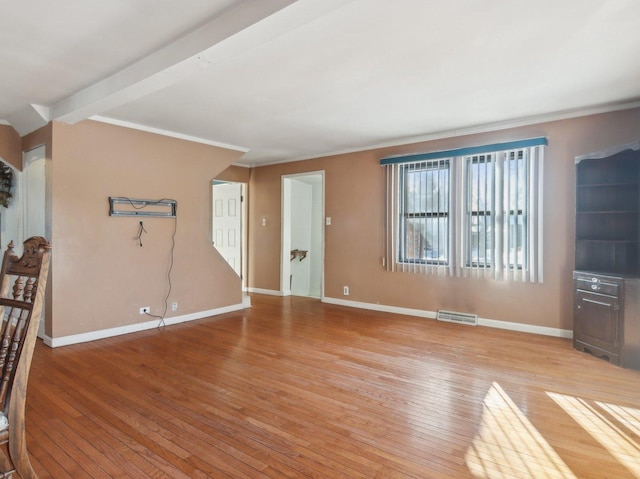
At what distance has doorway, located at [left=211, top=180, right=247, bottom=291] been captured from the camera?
6734 millimetres

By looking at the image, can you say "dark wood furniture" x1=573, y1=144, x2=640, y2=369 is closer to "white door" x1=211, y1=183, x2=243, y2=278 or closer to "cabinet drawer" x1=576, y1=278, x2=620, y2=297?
"cabinet drawer" x1=576, y1=278, x2=620, y2=297

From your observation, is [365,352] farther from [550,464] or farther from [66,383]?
[66,383]

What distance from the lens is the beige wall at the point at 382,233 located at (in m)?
4.14

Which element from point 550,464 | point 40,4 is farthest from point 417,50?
point 550,464

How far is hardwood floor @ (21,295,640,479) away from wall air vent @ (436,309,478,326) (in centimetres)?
53

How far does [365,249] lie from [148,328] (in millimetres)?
3229

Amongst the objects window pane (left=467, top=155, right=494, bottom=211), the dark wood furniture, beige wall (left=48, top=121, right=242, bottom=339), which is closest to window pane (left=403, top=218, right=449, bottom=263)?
window pane (left=467, top=155, right=494, bottom=211)

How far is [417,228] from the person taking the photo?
5219 millimetres

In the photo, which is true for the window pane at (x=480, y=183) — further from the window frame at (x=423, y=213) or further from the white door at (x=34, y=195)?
the white door at (x=34, y=195)

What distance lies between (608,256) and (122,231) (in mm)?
5381

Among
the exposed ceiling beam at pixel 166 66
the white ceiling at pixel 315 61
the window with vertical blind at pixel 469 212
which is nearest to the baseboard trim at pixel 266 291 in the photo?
the window with vertical blind at pixel 469 212

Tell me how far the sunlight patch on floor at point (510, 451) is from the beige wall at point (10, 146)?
219 inches

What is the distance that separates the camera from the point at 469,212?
4.73 meters

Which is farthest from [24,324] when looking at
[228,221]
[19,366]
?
[228,221]
